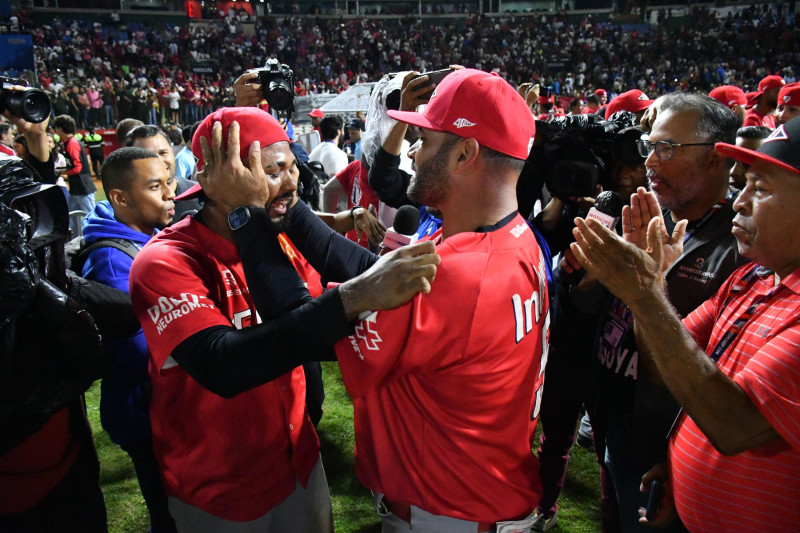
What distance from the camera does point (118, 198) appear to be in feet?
9.70

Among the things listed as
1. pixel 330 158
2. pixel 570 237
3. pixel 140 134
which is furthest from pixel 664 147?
pixel 330 158

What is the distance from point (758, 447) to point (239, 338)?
4.98 ft

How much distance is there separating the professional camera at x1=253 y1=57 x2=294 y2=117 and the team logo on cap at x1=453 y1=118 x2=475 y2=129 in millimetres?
1900

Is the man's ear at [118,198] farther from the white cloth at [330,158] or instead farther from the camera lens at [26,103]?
the white cloth at [330,158]

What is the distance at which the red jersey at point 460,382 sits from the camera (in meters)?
1.49

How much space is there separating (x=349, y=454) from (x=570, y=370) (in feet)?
6.11

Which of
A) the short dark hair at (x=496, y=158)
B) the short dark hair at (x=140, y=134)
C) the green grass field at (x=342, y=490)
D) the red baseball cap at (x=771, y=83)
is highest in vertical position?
the red baseball cap at (x=771, y=83)

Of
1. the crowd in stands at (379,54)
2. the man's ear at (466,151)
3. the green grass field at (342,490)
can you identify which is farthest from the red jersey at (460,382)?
the crowd in stands at (379,54)

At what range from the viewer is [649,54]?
32094 millimetres

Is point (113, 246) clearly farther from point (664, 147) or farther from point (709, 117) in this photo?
point (709, 117)

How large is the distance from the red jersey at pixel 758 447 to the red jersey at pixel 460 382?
51 cm

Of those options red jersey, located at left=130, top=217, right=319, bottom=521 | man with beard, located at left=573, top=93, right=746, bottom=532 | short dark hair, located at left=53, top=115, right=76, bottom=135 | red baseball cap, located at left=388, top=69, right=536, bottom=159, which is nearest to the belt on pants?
red jersey, located at left=130, top=217, right=319, bottom=521

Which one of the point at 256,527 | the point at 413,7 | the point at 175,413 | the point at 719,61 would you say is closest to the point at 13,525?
the point at 175,413

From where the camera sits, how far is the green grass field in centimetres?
337
